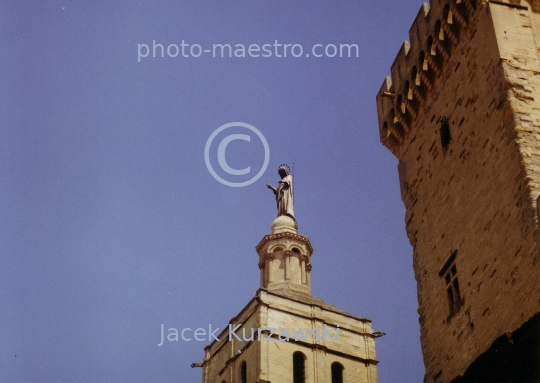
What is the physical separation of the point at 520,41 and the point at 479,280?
4.19 m

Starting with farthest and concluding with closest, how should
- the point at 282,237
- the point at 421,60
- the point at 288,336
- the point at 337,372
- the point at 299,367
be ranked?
the point at 282,237 < the point at 337,372 < the point at 288,336 < the point at 299,367 < the point at 421,60

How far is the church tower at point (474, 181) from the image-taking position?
12.3 meters

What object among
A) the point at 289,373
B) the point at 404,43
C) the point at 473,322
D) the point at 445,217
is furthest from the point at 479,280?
the point at 289,373

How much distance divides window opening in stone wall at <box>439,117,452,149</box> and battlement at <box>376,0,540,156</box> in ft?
3.82

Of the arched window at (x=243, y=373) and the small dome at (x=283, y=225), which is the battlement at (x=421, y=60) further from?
the small dome at (x=283, y=225)

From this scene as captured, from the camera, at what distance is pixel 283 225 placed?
1721 inches

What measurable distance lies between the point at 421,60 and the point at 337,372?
77.3 feet

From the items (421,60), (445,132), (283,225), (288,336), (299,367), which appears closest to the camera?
(445,132)

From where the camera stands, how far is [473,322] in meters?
13.5

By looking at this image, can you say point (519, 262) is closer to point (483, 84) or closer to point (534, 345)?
point (534, 345)

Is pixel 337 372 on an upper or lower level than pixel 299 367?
upper

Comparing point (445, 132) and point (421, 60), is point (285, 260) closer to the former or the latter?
point (421, 60)

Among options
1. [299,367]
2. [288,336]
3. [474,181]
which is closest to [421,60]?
[474,181]

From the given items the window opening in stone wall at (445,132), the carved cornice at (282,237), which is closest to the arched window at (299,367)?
the carved cornice at (282,237)
